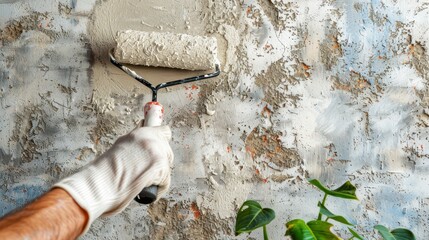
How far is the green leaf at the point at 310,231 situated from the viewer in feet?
4.09

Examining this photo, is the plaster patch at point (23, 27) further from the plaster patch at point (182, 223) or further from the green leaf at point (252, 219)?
the green leaf at point (252, 219)

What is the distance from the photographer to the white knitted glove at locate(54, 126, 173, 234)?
1.09 m

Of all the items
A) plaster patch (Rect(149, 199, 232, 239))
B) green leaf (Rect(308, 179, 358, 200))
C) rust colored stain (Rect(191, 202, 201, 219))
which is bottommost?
plaster patch (Rect(149, 199, 232, 239))

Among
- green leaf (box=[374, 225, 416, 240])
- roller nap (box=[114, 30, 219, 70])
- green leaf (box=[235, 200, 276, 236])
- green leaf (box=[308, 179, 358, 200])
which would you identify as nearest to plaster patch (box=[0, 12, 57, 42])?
roller nap (box=[114, 30, 219, 70])

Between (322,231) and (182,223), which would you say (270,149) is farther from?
(322,231)

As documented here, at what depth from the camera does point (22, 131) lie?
183 centimetres

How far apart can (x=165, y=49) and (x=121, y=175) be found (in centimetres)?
63

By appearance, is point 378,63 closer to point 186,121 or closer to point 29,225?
point 186,121

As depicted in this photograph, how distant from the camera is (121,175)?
47.4 inches

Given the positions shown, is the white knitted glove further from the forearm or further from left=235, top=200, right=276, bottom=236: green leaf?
left=235, top=200, right=276, bottom=236: green leaf

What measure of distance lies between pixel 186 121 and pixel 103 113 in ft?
0.93

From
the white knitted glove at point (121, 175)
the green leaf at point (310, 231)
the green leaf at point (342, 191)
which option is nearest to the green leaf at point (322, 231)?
the green leaf at point (310, 231)

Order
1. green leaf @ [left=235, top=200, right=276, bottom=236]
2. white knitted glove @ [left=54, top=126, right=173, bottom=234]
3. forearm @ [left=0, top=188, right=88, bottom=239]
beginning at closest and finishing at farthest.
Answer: forearm @ [left=0, top=188, right=88, bottom=239]
white knitted glove @ [left=54, top=126, right=173, bottom=234]
green leaf @ [left=235, top=200, right=276, bottom=236]

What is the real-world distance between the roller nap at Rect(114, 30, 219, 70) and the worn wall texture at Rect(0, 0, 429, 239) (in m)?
0.10
